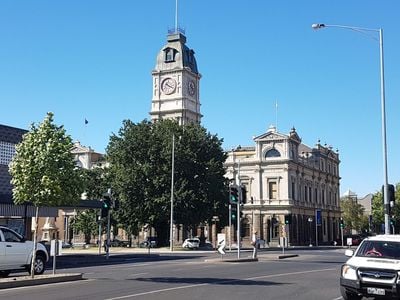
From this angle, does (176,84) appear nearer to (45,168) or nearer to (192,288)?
(45,168)

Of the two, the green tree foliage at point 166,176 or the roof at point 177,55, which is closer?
the green tree foliage at point 166,176

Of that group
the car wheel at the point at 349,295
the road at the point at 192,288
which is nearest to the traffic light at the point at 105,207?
the road at the point at 192,288

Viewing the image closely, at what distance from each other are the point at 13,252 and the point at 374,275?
1314cm

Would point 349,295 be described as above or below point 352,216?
below

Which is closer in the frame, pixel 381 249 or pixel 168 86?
pixel 381 249

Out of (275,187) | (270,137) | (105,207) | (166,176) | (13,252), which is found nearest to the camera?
(13,252)

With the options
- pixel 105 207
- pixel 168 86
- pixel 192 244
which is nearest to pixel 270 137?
pixel 168 86

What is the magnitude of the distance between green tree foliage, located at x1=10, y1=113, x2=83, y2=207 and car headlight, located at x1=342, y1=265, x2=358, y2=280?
1038 cm

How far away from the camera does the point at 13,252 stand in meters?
20.2

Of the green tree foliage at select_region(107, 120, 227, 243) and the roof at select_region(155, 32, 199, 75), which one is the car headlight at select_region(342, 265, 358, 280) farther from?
the roof at select_region(155, 32, 199, 75)

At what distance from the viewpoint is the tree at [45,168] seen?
19172mm

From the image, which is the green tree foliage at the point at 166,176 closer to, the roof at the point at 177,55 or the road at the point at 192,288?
the road at the point at 192,288

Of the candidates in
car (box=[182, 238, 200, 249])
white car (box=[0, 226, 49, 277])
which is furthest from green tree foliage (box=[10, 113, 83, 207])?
car (box=[182, 238, 200, 249])

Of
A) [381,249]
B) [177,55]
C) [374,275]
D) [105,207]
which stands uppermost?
[177,55]
